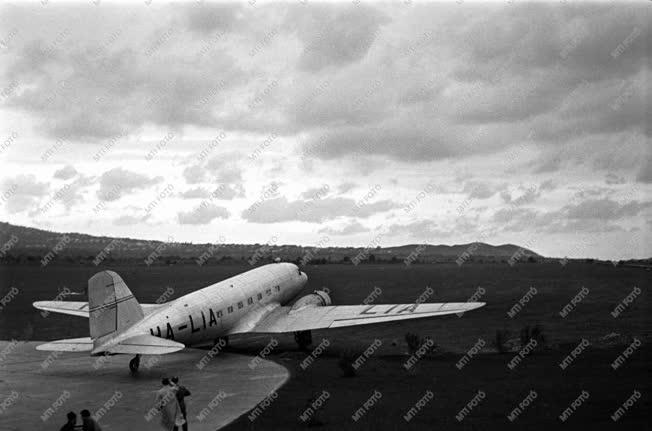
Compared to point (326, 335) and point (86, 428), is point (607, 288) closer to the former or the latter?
point (326, 335)

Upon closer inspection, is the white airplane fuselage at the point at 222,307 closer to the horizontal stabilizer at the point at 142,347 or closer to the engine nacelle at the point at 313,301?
the horizontal stabilizer at the point at 142,347

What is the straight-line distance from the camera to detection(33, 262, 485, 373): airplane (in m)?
24.6

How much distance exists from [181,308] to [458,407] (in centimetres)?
1371

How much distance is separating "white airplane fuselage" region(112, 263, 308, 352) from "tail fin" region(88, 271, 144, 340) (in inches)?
21.4

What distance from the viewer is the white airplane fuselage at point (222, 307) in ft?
89.5

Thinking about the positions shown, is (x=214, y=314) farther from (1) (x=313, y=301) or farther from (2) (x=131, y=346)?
(1) (x=313, y=301)

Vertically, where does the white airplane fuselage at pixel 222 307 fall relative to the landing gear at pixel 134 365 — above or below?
above

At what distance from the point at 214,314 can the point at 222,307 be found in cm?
80

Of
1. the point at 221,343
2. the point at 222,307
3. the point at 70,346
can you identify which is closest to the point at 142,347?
the point at 70,346

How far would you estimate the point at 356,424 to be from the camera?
17844 mm

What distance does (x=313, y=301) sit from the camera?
35812 millimetres

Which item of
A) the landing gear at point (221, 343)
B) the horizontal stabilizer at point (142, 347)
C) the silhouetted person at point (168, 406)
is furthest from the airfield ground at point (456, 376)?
the horizontal stabilizer at point (142, 347)

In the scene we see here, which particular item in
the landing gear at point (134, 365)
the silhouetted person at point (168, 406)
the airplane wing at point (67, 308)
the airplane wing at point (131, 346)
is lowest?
the landing gear at point (134, 365)

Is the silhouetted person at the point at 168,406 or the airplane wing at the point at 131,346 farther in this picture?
the airplane wing at the point at 131,346
